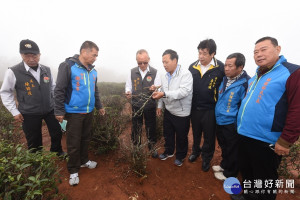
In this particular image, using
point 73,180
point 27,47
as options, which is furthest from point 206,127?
point 27,47

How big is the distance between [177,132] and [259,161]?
127 cm

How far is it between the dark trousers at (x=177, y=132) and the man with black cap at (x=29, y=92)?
2230 mm

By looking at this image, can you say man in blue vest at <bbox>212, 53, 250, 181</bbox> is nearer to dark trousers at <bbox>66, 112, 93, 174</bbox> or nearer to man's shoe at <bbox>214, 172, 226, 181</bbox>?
man's shoe at <bbox>214, 172, 226, 181</bbox>

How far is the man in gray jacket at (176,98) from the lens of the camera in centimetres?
240

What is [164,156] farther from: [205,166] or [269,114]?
[269,114]

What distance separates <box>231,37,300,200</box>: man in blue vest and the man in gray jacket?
88cm

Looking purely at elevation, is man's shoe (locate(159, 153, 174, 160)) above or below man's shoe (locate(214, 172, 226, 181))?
above

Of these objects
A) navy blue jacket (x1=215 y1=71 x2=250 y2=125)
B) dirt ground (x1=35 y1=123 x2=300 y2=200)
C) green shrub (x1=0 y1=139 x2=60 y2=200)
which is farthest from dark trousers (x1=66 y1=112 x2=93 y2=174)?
navy blue jacket (x1=215 y1=71 x2=250 y2=125)

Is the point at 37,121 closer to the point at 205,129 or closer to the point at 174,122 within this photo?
the point at 174,122

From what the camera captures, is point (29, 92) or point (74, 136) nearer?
point (74, 136)

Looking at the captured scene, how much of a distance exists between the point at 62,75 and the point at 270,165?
9.83 ft

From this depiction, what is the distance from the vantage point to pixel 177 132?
2.73 meters

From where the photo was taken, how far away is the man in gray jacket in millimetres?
2400

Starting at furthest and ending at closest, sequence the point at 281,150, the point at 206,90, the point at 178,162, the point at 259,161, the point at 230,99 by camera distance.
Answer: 1. the point at 178,162
2. the point at 206,90
3. the point at 230,99
4. the point at 259,161
5. the point at 281,150
